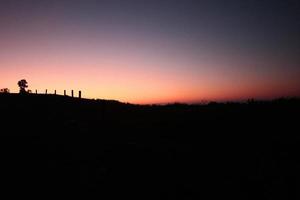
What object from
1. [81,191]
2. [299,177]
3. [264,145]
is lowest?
[81,191]

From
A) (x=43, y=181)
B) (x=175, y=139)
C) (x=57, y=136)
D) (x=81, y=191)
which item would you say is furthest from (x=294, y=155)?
(x=57, y=136)

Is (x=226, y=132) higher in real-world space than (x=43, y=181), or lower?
higher

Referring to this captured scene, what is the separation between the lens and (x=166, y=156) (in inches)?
739

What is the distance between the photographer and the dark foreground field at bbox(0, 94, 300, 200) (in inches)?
602

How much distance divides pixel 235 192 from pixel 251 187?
101 centimetres

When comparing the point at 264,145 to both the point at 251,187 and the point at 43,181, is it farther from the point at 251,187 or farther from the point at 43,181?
the point at 43,181

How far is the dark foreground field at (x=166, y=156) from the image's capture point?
50.1 feet

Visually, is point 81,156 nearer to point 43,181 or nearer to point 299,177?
point 43,181

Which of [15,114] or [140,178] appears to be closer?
[140,178]

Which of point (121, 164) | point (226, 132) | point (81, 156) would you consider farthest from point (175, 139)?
point (81, 156)

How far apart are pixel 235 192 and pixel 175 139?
28.2 ft

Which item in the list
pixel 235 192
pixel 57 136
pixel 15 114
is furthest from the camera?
pixel 15 114

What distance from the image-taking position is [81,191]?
51.3 ft

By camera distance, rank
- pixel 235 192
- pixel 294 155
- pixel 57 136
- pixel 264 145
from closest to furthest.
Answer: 1. pixel 235 192
2. pixel 294 155
3. pixel 264 145
4. pixel 57 136
